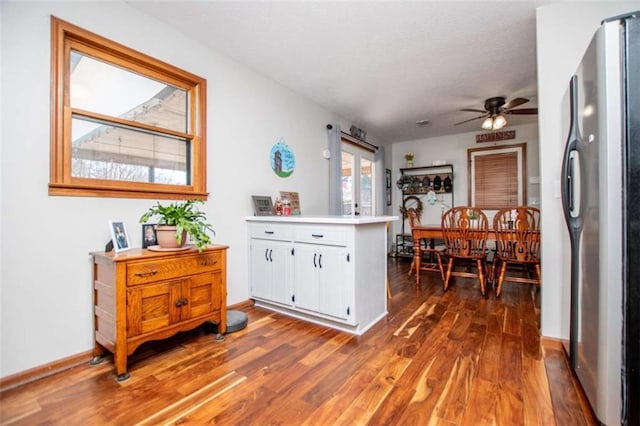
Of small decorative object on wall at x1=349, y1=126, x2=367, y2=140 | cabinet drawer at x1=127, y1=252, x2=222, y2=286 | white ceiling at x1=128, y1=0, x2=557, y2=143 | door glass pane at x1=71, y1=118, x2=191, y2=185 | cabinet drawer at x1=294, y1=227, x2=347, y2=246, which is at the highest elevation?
white ceiling at x1=128, y1=0, x2=557, y2=143

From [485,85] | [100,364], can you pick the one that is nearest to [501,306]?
[485,85]

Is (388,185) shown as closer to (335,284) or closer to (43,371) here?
(335,284)

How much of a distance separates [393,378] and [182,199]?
2076 millimetres

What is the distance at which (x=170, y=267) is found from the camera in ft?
6.28

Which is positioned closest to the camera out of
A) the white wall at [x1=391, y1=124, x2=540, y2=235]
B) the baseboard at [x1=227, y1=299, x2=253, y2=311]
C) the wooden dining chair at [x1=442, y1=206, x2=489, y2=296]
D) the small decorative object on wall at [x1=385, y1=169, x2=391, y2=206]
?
the baseboard at [x1=227, y1=299, x2=253, y2=311]

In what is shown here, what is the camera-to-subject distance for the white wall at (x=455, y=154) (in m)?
5.21

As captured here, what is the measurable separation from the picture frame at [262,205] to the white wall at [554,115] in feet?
8.00

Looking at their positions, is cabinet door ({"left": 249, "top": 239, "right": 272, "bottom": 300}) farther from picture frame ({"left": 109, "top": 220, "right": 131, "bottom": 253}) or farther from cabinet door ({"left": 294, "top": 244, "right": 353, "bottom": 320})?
picture frame ({"left": 109, "top": 220, "right": 131, "bottom": 253})

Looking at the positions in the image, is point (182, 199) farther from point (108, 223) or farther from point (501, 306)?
point (501, 306)

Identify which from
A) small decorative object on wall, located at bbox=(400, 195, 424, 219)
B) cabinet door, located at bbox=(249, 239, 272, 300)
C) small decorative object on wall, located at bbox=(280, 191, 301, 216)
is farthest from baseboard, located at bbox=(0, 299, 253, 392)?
small decorative object on wall, located at bbox=(400, 195, 424, 219)

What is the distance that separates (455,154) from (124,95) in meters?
5.61

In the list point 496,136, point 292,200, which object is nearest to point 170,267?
point 292,200

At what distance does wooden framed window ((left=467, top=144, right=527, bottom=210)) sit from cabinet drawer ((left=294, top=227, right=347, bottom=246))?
442cm

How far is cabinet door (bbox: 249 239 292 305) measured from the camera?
2668 millimetres
